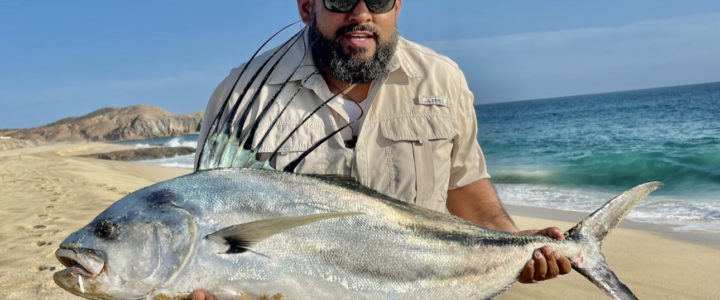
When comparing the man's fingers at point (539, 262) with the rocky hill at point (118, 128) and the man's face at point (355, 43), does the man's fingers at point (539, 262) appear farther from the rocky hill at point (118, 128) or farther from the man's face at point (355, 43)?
the rocky hill at point (118, 128)

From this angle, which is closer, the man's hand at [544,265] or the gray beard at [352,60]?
the man's hand at [544,265]

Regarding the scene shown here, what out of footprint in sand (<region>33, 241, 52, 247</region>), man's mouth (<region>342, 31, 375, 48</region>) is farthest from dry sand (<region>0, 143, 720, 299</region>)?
man's mouth (<region>342, 31, 375, 48</region>)

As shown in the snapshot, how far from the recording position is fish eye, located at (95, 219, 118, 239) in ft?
6.53

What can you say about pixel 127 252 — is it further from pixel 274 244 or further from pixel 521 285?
pixel 521 285

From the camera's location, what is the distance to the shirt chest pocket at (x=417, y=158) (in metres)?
3.12

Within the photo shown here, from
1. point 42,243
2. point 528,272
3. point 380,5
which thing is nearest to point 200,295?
point 528,272

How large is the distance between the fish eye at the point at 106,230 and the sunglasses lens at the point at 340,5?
5.48 ft

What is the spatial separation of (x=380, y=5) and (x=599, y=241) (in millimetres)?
1650

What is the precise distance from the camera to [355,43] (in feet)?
→ 10.4

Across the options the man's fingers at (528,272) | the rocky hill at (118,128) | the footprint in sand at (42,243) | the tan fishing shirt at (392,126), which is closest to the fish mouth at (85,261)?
the tan fishing shirt at (392,126)

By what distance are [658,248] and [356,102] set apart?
4809 mm

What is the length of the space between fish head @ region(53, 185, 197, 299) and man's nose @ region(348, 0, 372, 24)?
1531mm

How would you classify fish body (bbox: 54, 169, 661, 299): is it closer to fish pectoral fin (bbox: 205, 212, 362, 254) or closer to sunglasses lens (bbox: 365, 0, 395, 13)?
fish pectoral fin (bbox: 205, 212, 362, 254)

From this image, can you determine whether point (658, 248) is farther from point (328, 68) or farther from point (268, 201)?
point (268, 201)
